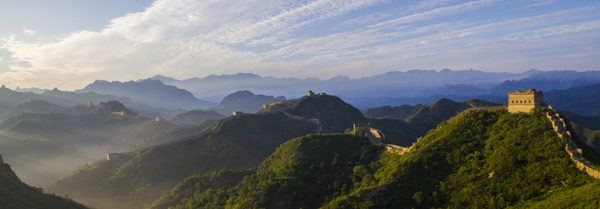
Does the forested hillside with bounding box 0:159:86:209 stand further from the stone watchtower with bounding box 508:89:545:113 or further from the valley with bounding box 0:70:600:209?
the stone watchtower with bounding box 508:89:545:113

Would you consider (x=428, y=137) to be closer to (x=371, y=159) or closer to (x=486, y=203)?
(x=371, y=159)

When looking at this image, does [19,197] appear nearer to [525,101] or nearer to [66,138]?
[525,101]

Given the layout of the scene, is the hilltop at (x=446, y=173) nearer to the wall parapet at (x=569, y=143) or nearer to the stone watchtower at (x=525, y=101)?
the wall parapet at (x=569, y=143)

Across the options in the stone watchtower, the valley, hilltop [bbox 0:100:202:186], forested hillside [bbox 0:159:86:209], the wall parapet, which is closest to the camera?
the wall parapet

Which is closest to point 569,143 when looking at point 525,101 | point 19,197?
point 525,101

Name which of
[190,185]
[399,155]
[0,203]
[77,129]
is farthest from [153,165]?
[77,129]

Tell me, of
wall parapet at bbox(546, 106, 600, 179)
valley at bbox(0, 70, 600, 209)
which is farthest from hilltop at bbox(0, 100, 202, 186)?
wall parapet at bbox(546, 106, 600, 179)
